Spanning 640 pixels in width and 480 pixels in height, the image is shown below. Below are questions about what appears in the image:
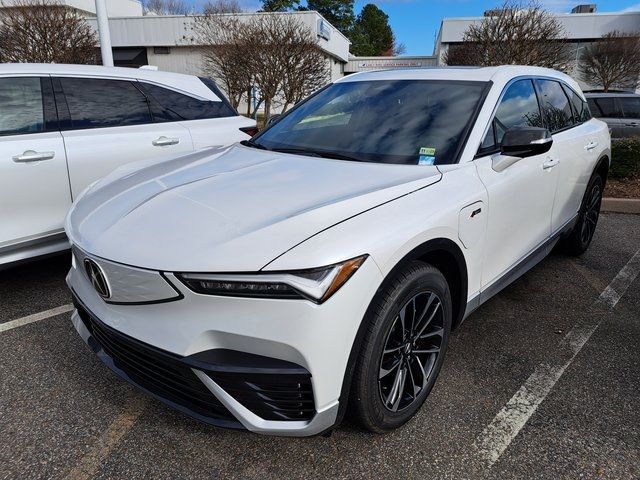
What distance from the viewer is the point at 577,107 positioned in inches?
169

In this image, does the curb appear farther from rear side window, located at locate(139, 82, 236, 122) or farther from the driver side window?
rear side window, located at locate(139, 82, 236, 122)

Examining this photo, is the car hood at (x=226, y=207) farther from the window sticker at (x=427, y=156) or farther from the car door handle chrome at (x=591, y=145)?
the car door handle chrome at (x=591, y=145)

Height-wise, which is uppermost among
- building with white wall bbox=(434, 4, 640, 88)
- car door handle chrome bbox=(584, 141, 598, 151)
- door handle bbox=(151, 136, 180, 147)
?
building with white wall bbox=(434, 4, 640, 88)

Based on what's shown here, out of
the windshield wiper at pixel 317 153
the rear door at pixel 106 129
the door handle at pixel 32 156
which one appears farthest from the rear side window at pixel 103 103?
the windshield wiper at pixel 317 153

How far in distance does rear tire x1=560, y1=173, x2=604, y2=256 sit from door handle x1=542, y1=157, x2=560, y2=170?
1040mm

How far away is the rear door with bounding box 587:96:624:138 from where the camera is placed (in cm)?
1021

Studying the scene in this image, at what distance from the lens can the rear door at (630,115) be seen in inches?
398

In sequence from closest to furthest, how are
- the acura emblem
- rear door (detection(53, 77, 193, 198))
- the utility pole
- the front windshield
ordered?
the acura emblem, the front windshield, rear door (detection(53, 77, 193, 198)), the utility pole

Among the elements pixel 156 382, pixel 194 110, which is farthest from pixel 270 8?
pixel 156 382

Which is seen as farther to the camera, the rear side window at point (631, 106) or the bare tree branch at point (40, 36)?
the bare tree branch at point (40, 36)

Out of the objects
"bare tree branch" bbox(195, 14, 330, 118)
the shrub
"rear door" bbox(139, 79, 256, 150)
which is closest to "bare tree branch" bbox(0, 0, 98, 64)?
"bare tree branch" bbox(195, 14, 330, 118)

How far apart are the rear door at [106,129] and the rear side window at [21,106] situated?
15 centimetres

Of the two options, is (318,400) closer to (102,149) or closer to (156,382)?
(156,382)

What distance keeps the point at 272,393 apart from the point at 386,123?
1.77 meters
